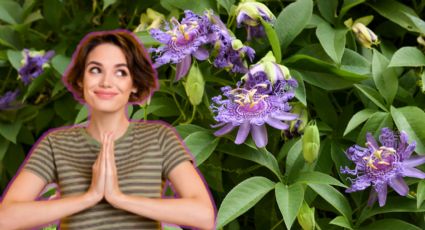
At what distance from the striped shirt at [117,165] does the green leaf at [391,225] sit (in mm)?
371

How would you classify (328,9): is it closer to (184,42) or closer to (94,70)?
(184,42)

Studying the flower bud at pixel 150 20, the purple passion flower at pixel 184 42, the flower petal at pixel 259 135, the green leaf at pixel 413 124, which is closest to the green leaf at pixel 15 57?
the flower bud at pixel 150 20

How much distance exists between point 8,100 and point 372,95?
0.60 m

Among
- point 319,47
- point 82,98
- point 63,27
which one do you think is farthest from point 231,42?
point 63,27

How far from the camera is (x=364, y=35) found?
0.93 m

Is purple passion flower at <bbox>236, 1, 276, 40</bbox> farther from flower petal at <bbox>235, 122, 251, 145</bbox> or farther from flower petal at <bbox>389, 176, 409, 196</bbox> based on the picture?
flower petal at <bbox>389, 176, 409, 196</bbox>

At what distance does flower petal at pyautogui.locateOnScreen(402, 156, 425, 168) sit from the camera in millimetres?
810

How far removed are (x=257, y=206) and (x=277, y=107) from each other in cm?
20

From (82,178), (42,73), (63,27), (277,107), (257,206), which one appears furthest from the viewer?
(63,27)

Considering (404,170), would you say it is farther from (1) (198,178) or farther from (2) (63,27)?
(2) (63,27)

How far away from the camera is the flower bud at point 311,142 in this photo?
76 cm

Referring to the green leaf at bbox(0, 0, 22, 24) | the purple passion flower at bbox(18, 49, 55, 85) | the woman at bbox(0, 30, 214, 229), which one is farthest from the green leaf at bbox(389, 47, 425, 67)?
the green leaf at bbox(0, 0, 22, 24)

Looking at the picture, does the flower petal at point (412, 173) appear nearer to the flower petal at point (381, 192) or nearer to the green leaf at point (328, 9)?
the flower petal at point (381, 192)

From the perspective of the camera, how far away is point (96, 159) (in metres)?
0.52
